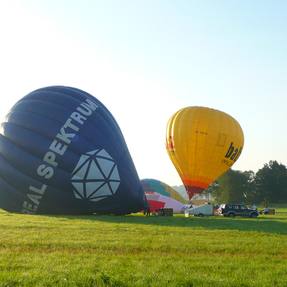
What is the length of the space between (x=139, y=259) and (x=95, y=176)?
16.5 meters

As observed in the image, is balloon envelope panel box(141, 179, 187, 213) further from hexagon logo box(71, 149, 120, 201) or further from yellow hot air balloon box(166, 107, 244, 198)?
hexagon logo box(71, 149, 120, 201)

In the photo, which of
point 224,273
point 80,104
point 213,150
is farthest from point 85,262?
point 213,150

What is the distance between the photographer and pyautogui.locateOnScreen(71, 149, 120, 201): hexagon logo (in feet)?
92.5

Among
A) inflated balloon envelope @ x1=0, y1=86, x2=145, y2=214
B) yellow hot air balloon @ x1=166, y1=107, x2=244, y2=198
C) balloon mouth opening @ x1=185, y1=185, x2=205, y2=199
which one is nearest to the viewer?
inflated balloon envelope @ x1=0, y1=86, x2=145, y2=214

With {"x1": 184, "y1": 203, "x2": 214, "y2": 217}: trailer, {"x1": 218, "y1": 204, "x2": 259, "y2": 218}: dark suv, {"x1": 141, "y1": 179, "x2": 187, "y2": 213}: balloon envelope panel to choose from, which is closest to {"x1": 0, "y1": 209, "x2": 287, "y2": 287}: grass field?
{"x1": 184, "y1": 203, "x2": 214, "y2": 217}: trailer

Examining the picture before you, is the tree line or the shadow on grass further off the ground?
the tree line

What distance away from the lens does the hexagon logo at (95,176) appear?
92.5ft

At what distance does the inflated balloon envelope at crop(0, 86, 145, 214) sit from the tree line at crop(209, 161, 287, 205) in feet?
271

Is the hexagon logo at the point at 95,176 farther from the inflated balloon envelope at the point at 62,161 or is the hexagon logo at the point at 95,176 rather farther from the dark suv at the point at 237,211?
the dark suv at the point at 237,211

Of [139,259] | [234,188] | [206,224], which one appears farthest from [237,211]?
[234,188]

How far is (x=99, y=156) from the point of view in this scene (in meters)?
28.7

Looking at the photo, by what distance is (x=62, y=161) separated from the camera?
28.0 meters

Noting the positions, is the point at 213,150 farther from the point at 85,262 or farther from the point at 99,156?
the point at 85,262

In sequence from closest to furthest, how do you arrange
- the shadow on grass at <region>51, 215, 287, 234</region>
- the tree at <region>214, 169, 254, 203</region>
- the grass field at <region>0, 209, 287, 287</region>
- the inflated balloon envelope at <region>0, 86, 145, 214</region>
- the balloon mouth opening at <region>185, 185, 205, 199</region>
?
the grass field at <region>0, 209, 287, 287</region>, the shadow on grass at <region>51, 215, 287, 234</region>, the inflated balloon envelope at <region>0, 86, 145, 214</region>, the balloon mouth opening at <region>185, 185, 205, 199</region>, the tree at <region>214, 169, 254, 203</region>
